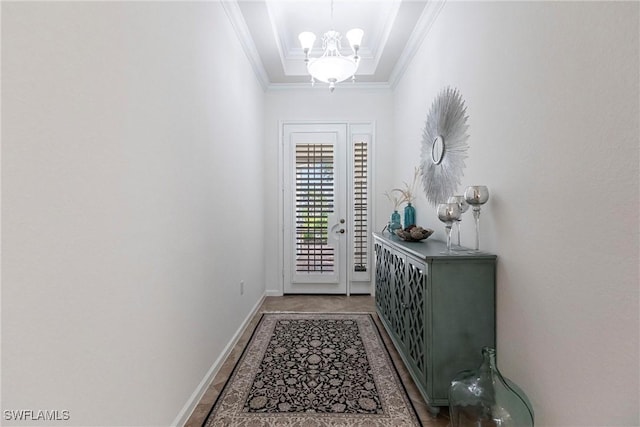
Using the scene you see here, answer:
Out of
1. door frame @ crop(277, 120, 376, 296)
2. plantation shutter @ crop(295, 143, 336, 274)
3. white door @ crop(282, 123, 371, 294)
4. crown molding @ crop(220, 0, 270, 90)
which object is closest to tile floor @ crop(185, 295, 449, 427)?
door frame @ crop(277, 120, 376, 296)

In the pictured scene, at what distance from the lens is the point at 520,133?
1.57 metres

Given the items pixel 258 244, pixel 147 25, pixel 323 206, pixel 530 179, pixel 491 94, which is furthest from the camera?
pixel 323 206

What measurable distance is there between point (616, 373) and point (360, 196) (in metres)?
3.46

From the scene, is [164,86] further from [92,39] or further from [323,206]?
[323,206]

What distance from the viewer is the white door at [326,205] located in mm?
4359

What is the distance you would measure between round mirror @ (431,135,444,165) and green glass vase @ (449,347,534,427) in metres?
1.63

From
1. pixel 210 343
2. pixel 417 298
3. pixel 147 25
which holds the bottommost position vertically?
pixel 210 343

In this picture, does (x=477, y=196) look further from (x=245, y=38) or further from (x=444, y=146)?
(x=245, y=38)

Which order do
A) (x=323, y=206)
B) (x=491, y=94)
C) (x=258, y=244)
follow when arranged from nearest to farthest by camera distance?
(x=491, y=94), (x=258, y=244), (x=323, y=206)

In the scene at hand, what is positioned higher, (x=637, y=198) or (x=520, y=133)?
(x=520, y=133)

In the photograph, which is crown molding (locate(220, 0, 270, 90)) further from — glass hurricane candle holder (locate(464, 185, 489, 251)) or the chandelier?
glass hurricane candle holder (locate(464, 185, 489, 251))

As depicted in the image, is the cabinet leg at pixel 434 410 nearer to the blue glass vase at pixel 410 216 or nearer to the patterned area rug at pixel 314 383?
the patterned area rug at pixel 314 383

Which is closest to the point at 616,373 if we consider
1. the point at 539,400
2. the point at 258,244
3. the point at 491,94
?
the point at 539,400

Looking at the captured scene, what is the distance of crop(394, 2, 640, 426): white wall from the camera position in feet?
3.38
